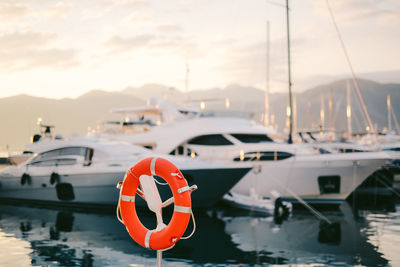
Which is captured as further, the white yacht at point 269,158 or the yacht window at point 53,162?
the white yacht at point 269,158

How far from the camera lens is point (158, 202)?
21.6 ft

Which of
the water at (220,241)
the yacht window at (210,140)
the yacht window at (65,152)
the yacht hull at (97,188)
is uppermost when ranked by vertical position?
the yacht window at (210,140)

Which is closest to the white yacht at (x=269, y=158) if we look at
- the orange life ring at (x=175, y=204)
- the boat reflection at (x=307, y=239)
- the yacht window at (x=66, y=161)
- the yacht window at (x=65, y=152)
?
the boat reflection at (x=307, y=239)

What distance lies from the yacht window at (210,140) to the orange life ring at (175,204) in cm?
1181

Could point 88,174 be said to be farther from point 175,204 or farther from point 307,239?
point 175,204

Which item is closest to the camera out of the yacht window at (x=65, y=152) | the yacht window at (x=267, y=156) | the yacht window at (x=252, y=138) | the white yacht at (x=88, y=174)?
the white yacht at (x=88, y=174)

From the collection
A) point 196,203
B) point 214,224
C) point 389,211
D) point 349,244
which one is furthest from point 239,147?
point 349,244

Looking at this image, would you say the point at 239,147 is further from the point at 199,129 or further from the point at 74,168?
the point at 74,168

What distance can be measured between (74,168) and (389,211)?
475 inches

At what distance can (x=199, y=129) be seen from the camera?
19.1m

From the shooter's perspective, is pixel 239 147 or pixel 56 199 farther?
pixel 239 147

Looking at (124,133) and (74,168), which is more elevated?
(124,133)

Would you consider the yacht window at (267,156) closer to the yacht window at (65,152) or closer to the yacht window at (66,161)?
the yacht window at (65,152)

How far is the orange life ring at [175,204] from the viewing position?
6.23 metres
